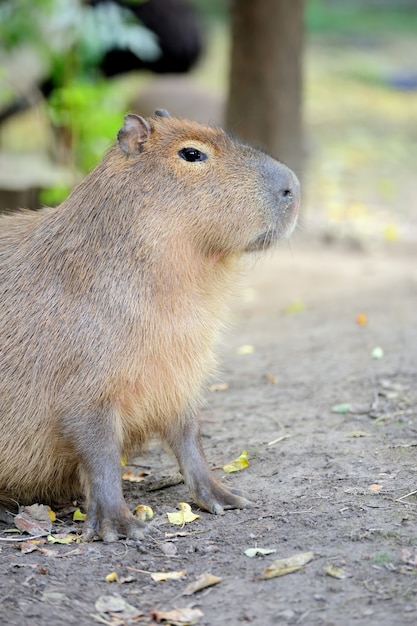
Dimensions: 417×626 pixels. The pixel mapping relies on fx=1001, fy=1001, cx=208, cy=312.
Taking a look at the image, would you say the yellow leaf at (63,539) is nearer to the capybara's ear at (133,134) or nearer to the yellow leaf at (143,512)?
the yellow leaf at (143,512)

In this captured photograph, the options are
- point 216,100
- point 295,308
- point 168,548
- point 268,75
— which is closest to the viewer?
point 168,548

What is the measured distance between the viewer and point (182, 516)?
10.8 feet

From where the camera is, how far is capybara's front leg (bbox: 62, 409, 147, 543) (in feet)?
10.4

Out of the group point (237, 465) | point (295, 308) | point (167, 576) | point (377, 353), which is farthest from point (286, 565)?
point (295, 308)

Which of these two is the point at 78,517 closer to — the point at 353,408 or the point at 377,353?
the point at 353,408

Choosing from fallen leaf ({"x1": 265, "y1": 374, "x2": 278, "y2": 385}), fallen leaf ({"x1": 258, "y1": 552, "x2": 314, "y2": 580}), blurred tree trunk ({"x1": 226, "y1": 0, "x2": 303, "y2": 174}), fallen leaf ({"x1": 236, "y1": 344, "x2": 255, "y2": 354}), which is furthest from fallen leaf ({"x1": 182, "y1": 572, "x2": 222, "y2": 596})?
blurred tree trunk ({"x1": 226, "y1": 0, "x2": 303, "y2": 174})

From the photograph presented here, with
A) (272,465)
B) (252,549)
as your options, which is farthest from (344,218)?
(252,549)

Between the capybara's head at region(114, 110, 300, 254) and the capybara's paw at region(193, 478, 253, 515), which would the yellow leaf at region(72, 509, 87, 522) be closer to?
the capybara's paw at region(193, 478, 253, 515)

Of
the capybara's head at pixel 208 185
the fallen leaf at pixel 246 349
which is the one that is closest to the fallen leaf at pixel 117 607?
the capybara's head at pixel 208 185

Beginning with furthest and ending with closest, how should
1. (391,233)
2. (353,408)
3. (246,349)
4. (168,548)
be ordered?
(391,233), (246,349), (353,408), (168,548)

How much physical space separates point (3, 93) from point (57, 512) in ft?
15.6

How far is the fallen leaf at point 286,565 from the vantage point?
2766 mm

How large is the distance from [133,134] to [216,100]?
842 centimetres

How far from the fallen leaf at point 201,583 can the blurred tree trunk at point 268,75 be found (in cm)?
565
